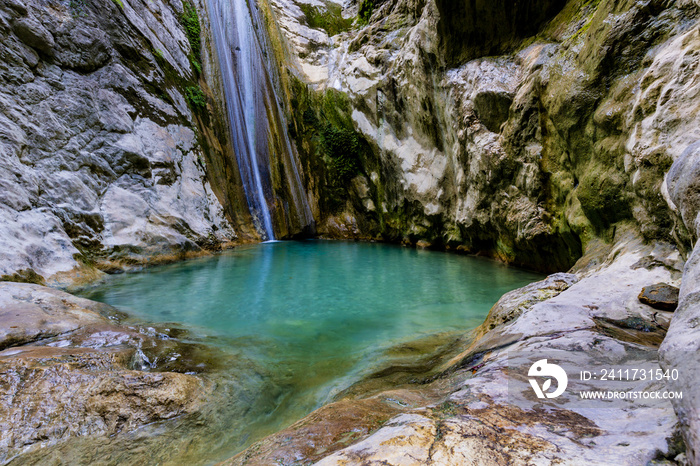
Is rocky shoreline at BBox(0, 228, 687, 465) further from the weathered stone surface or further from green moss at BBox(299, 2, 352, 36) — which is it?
green moss at BBox(299, 2, 352, 36)

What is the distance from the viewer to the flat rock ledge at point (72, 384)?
206 cm

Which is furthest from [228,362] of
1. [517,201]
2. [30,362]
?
[517,201]

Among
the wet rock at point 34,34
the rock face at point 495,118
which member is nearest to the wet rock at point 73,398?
the rock face at point 495,118

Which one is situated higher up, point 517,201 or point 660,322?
point 517,201

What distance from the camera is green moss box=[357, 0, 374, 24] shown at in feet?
52.5

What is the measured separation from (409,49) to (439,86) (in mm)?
2303

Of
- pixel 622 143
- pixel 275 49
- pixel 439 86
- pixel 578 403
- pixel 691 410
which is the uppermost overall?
pixel 275 49

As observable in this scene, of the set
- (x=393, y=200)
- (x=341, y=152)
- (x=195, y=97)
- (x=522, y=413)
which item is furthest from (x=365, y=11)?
(x=522, y=413)

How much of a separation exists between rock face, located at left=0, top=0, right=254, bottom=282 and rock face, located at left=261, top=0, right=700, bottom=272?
7.53 m

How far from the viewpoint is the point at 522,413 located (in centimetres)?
139

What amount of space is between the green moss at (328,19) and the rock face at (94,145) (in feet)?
32.1

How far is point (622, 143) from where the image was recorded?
4453 mm

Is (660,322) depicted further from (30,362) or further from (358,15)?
(358,15)

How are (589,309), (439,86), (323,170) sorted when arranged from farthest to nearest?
(323,170)
(439,86)
(589,309)
